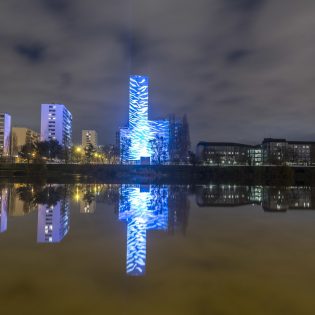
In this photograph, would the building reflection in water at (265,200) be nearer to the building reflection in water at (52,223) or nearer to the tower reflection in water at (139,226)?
the tower reflection in water at (139,226)

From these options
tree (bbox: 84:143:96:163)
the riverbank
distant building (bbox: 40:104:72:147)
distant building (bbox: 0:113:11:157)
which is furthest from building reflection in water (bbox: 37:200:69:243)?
distant building (bbox: 40:104:72:147)

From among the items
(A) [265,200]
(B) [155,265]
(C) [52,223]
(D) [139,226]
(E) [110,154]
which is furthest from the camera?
(E) [110,154]

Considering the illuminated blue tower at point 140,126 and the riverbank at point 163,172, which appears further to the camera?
the illuminated blue tower at point 140,126

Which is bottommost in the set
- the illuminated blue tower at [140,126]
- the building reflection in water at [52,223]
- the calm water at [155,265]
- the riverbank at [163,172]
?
the calm water at [155,265]

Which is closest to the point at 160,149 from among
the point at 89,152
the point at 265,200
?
the point at 89,152

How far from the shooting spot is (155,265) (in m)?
10.4

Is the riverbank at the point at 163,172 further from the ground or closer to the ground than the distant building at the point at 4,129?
closer to the ground

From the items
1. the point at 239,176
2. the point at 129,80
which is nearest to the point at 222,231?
the point at 239,176

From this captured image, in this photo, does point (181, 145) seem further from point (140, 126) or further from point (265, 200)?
point (265, 200)

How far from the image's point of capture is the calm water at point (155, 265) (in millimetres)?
7574

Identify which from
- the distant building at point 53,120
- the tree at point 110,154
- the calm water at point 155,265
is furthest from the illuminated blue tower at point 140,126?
the calm water at point 155,265

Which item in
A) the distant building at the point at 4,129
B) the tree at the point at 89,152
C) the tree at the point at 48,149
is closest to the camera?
the tree at the point at 48,149

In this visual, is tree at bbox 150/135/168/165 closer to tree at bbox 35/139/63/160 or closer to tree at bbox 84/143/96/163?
tree at bbox 84/143/96/163

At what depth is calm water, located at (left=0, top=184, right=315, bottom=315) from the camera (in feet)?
24.8
